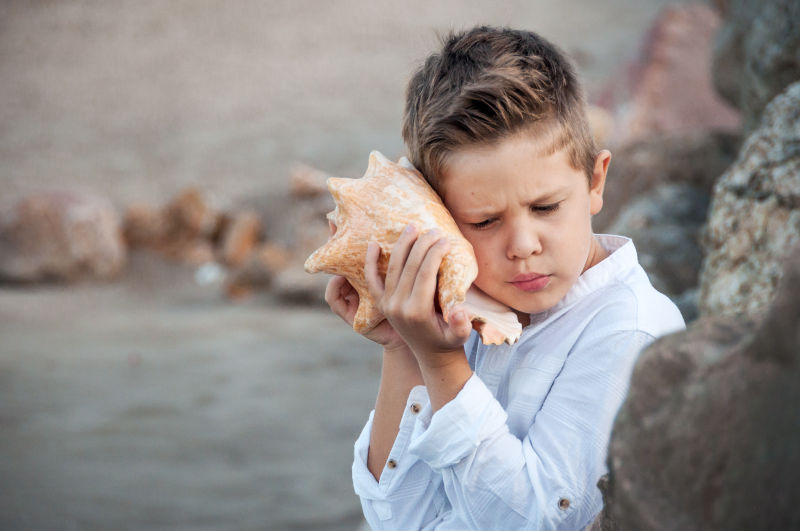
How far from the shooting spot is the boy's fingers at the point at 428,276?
1.68 meters

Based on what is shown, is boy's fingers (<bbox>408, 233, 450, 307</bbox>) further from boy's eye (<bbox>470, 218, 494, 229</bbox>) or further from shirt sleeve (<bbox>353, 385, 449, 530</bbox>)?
shirt sleeve (<bbox>353, 385, 449, 530</bbox>)

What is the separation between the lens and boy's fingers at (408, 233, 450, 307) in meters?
1.68

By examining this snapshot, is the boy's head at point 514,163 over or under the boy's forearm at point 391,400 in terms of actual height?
over

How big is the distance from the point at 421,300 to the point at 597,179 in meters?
0.69

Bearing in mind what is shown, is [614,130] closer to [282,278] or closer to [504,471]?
[282,278]

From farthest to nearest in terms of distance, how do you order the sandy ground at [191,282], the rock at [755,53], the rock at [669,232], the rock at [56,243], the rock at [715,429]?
1. the rock at [56,243]
2. the sandy ground at [191,282]
3. the rock at [669,232]
4. the rock at [755,53]
5. the rock at [715,429]

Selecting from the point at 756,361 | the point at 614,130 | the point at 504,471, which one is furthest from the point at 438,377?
the point at 614,130

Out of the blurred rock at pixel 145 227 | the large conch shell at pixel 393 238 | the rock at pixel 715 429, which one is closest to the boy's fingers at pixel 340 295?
the large conch shell at pixel 393 238

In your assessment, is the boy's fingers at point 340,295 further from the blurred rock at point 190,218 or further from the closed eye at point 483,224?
the blurred rock at point 190,218

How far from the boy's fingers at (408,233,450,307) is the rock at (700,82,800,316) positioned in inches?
49.1

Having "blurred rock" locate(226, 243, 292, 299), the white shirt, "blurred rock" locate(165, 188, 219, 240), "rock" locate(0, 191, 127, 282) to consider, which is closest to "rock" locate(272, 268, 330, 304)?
"blurred rock" locate(226, 243, 292, 299)

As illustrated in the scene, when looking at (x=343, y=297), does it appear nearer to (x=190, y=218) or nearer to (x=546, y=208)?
(x=546, y=208)

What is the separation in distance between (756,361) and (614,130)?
10457 millimetres

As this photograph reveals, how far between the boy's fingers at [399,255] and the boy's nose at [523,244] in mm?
240
